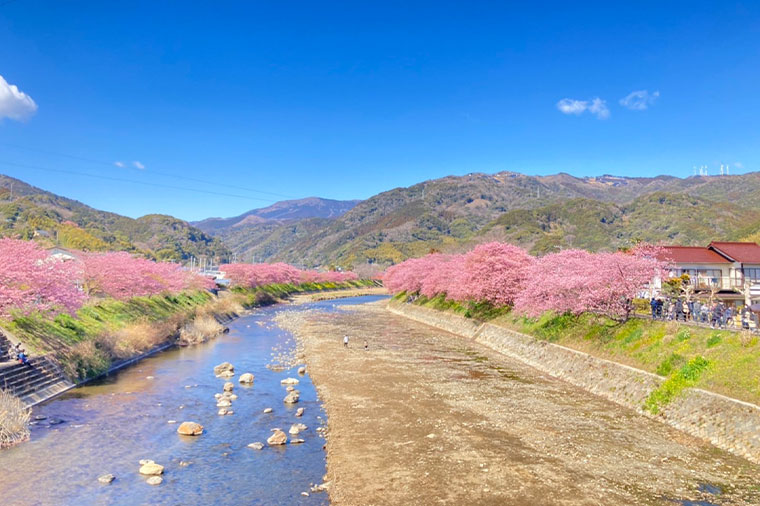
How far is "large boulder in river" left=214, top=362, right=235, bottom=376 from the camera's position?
119 ft

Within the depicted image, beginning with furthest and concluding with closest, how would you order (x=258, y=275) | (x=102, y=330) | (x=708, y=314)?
(x=258, y=275), (x=102, y=330), (x=708, y=314)

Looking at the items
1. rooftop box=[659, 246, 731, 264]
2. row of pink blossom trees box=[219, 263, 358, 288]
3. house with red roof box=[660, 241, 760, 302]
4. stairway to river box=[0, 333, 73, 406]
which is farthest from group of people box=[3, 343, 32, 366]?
row of pink blossom trees box=[219, 263, 358, 288]

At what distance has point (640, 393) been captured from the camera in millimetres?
26203

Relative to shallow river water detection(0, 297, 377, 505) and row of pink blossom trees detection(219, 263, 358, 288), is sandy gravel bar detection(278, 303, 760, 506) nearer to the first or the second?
shallow river water detection(0, 297, 377, 505)

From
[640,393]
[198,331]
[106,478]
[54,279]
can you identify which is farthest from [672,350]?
[198,331]

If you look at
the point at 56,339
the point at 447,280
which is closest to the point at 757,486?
the point at 56,339

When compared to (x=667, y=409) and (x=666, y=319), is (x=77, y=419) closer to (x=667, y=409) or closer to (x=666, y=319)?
(x=667, y=409)

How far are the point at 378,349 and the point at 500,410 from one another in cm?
2271

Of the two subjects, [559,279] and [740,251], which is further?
[740,251]

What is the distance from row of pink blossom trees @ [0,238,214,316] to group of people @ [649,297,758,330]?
139 ft

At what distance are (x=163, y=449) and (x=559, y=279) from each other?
3046 centimetres

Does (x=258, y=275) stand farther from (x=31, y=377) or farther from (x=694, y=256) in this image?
(x=694, y=256)

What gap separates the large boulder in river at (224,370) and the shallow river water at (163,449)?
5.54 feet

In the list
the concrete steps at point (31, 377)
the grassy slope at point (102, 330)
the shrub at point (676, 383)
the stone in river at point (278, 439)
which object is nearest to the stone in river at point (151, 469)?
the stone in river at point (278, 439)
